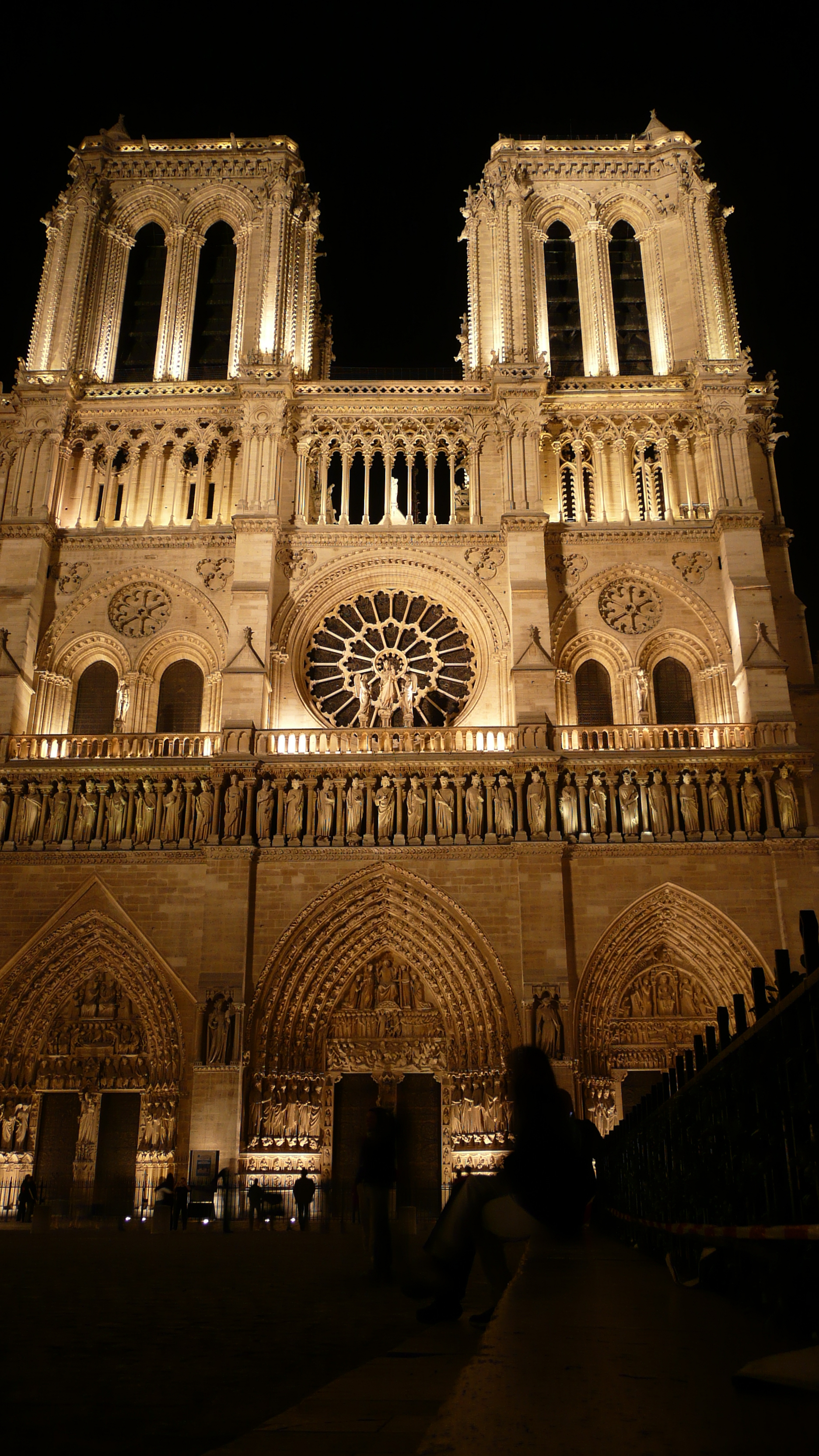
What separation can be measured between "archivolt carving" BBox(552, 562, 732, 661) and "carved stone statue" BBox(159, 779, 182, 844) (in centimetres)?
741

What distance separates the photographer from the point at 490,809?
1917cm

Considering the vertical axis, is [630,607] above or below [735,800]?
above

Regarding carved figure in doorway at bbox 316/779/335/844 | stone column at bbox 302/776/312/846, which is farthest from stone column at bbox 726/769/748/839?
stone column at bbox 302/776/312/846

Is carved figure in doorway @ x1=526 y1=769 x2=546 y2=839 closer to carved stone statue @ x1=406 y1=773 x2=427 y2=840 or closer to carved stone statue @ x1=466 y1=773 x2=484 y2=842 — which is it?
carved stone statue @ x1=466 y1=773 x2=484 y2=842

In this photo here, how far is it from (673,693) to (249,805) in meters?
8.45

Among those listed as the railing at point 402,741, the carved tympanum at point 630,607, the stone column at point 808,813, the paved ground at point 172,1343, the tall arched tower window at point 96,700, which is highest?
the carved tympanum at point 630,607

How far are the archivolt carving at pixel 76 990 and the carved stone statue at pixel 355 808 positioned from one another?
153 inches

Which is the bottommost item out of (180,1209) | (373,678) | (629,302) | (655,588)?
(180,1209)

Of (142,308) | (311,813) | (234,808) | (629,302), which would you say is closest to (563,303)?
(629,302)

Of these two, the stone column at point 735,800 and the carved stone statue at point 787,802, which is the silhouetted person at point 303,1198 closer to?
the stone column at point 735,800

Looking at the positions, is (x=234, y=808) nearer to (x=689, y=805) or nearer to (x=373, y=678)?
(x=373, y=678)

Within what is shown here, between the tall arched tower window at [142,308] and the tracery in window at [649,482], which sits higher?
the tall arched tower window at [142,308]

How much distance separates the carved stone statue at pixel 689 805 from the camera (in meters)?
18.9

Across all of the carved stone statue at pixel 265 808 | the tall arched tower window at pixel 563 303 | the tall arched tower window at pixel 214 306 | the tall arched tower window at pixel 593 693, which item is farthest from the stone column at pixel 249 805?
the tall arched tower window at pixel 563 303
